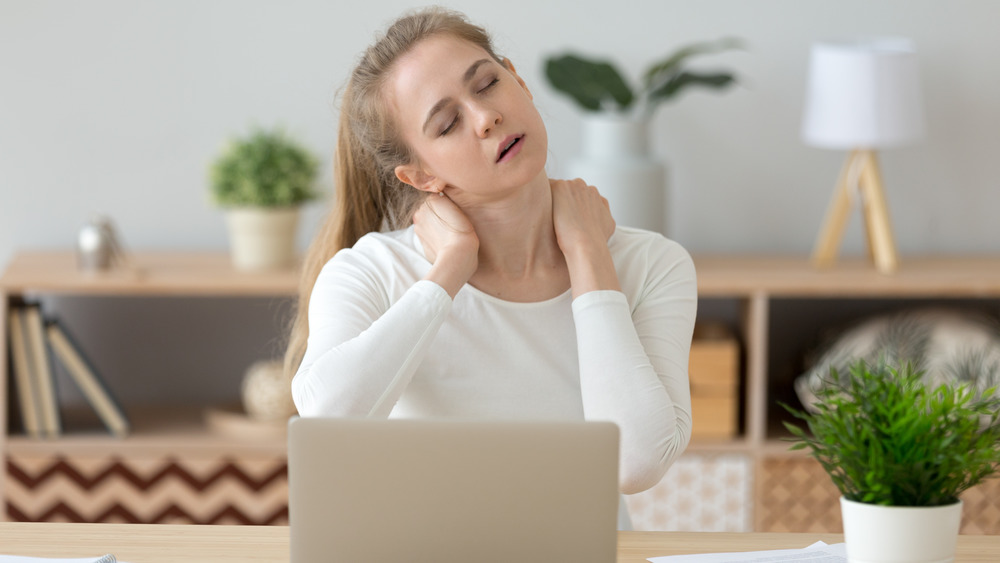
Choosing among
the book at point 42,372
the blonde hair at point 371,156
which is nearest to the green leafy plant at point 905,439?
the blonde hair at point 371,156

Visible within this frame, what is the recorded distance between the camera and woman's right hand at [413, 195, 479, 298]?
1352mm

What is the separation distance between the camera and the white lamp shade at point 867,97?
2.36 meters

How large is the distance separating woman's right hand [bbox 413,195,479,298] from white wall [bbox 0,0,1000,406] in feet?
4.06

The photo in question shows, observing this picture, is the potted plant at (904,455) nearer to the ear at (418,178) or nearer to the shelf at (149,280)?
the ear at (418,178)

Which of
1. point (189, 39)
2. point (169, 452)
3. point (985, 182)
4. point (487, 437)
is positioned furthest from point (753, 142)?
point (487, 437)

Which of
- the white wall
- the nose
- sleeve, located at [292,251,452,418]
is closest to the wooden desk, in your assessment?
sleeve, located at [292,251,452,418]

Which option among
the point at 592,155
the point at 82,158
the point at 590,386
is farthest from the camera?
the point at 82,158

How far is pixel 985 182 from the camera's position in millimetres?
2697

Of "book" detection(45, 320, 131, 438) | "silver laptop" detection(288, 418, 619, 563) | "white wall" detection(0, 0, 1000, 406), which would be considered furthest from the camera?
"white wall" detection(0, 0, 1000, 406)

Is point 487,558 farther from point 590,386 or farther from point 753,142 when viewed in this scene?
point 753,142

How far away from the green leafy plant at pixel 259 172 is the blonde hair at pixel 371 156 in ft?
2.94

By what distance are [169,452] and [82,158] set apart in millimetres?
771

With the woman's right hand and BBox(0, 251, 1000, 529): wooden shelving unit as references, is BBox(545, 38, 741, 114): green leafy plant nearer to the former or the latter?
BBox(0, 251, 1000, 529): wooden shelving unit

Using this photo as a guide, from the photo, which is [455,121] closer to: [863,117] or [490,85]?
[490,85]
